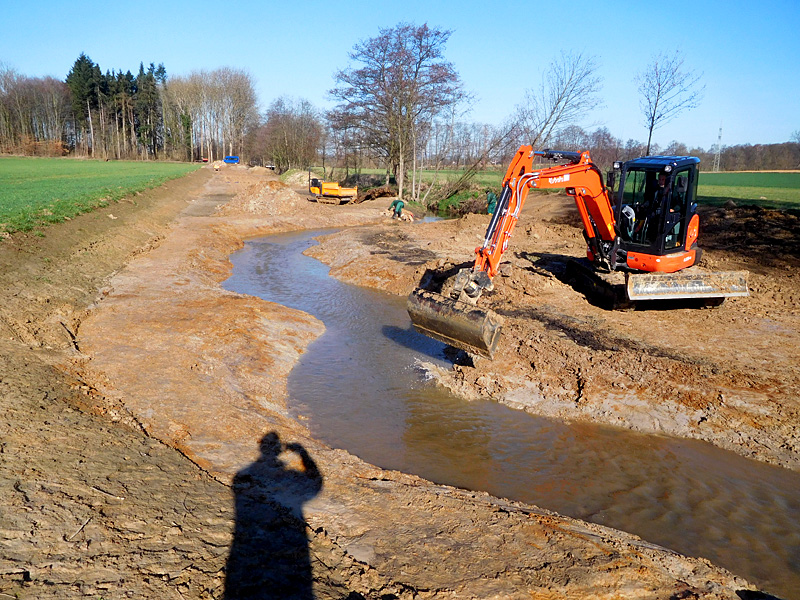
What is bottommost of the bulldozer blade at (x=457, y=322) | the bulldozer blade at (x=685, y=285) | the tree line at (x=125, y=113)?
the bulldozer blade at (x=457, y=322)

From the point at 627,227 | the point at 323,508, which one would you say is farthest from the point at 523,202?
the point at 323,508

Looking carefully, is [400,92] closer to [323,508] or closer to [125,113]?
[323,508]

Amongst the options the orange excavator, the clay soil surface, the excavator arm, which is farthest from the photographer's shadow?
the excavator arm

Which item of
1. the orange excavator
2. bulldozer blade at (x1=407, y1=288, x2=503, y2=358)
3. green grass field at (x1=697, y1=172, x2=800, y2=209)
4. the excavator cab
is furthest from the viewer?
green grass field at (x1=697, y1=172, x2=800, y2=209)

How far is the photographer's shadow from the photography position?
11.9 ft

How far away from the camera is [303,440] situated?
6.34 meters

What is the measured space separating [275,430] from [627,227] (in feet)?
28.6

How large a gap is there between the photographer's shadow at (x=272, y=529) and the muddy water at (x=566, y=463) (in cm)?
117

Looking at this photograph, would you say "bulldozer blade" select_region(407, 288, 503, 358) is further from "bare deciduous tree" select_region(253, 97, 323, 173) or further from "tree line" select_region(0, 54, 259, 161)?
"tree line" select_region(0, 54, 259, 161)

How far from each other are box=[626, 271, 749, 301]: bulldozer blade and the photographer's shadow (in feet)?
24.8

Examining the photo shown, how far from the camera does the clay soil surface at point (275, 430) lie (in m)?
3.76

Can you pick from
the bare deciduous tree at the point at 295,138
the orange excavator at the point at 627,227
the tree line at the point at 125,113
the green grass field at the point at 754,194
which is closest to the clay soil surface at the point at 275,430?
the orange excavator at the point at 627,227

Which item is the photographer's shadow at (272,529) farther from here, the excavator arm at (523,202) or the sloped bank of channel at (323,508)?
the excavator arm at (523,202)

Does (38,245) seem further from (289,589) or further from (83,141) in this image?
(83,141)
